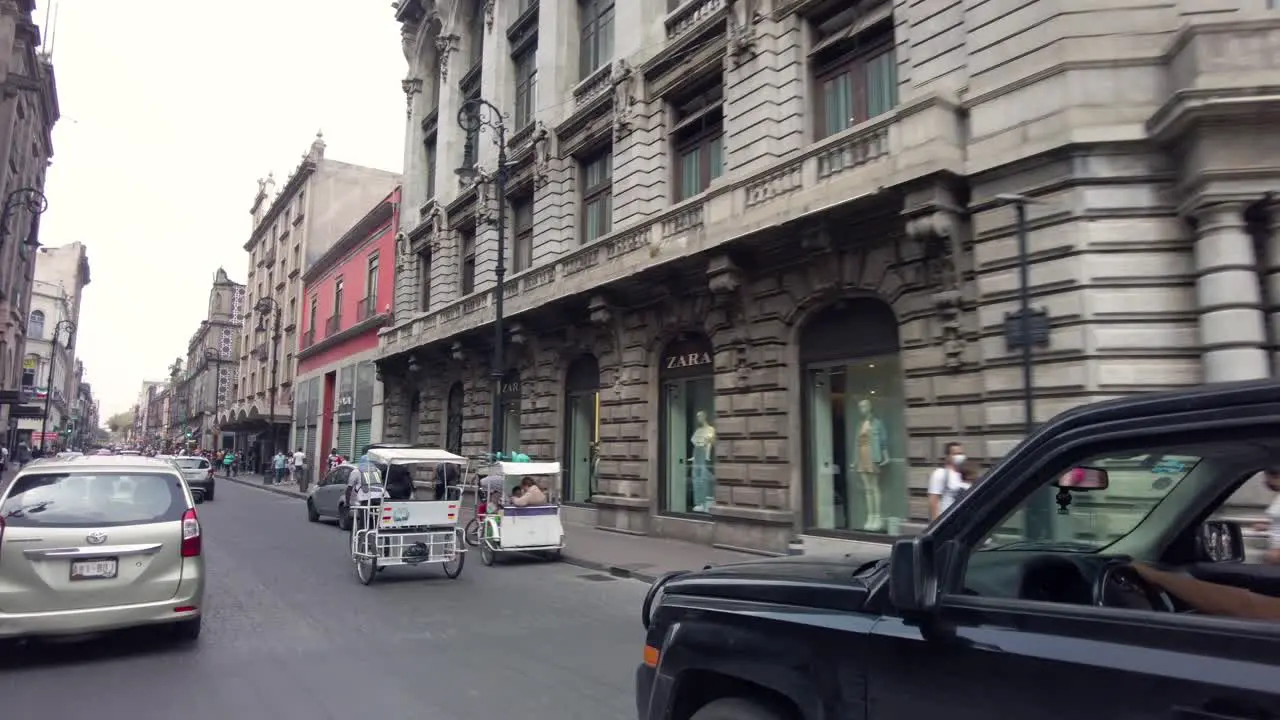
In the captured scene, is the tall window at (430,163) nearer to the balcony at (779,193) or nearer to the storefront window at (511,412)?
the storefront window at (511,412)

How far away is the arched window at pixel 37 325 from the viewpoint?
73.3 m

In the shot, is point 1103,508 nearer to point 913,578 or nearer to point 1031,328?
point 913,578

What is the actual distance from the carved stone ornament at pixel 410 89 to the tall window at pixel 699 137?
60.0 feet

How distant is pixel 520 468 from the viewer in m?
13.1

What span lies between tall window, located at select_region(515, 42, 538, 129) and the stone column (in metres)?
18.6

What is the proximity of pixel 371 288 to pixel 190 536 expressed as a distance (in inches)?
1202

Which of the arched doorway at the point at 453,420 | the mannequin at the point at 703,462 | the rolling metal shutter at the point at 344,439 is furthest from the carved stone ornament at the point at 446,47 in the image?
the mannequin at the point at 703,462

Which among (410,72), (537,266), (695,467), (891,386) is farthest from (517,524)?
(410,72)

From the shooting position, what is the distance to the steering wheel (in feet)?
7.19

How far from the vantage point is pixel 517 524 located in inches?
515

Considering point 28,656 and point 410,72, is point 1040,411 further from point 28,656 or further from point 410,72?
point 410,72

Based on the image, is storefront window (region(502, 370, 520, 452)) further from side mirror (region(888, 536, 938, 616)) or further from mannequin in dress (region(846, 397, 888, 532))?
side mirror (region(888, 536, 938, 616))

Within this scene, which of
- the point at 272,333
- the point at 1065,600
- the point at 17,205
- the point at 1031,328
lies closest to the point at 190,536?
the point at 1065,600

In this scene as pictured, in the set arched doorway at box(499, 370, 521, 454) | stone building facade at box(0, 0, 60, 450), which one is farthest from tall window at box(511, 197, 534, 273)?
stone building facade at box(0, 0, 60, 450)
